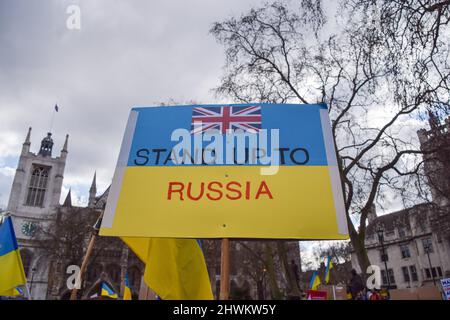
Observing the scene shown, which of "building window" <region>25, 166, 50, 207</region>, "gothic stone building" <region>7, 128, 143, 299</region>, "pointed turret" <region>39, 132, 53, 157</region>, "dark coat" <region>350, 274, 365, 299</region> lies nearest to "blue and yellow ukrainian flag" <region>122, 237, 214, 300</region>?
"dark coat" <region>350, 274, 365, 299</region>

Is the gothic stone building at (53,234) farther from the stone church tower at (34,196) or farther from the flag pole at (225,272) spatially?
the flag pole at (225,272)

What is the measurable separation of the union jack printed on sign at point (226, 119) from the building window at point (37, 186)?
70257 millimetres

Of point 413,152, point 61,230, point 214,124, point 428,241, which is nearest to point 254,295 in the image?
point 428,241

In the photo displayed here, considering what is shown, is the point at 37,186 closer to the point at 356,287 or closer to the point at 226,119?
the point at 356,287

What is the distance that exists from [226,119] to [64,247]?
124 feet

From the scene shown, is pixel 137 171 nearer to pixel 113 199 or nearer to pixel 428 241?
pixel 113 199

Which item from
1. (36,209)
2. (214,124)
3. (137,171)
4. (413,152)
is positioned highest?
(36,209)

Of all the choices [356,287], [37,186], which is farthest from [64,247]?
[37,186]

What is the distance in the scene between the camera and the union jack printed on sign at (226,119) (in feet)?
9.67

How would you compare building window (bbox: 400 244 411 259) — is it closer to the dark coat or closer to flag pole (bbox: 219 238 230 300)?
the dark coat

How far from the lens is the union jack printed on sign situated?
2.95 metres

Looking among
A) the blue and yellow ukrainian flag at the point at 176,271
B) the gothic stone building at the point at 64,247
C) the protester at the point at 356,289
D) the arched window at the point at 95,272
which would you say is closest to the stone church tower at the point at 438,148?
the protester at the point at 356,289

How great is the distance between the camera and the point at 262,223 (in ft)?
7.97
